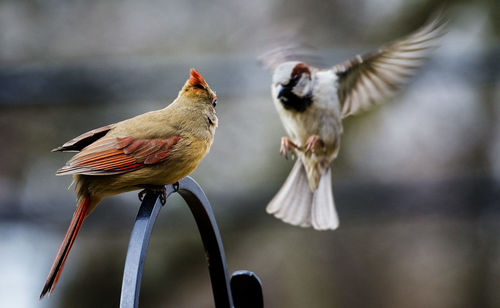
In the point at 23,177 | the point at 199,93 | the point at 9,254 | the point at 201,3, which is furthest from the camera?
the point at 201,3

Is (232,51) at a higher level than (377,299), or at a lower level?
higher

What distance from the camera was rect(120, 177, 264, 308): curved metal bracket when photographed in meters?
1.45

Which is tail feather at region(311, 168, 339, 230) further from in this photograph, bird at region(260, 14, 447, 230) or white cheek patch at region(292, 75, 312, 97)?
white cheek patch at region(292, 75, 312, 97)

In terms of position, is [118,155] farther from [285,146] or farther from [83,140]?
[285,146]

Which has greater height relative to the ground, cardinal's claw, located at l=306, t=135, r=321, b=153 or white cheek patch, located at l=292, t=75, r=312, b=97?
white cheek patch, located at l=292, t=75, r=312, b=97

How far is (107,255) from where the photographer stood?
205 inches

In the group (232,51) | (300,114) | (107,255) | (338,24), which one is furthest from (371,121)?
(107,255)

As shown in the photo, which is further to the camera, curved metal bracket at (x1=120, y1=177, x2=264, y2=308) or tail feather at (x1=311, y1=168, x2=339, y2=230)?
tail feather at (x1=311, y1=168, x2=339, y2=230)

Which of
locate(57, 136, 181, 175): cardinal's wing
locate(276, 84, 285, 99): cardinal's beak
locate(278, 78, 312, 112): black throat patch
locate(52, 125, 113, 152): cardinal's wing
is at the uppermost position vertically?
locate(276, 84, 285, 99): cardinal's beak

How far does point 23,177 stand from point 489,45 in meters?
3.97

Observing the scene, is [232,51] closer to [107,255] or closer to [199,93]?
[107,255]

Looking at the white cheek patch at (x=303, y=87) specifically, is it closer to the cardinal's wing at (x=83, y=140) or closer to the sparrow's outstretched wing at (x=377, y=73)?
the sparrow's outstretched wing at (x=377, y=73)

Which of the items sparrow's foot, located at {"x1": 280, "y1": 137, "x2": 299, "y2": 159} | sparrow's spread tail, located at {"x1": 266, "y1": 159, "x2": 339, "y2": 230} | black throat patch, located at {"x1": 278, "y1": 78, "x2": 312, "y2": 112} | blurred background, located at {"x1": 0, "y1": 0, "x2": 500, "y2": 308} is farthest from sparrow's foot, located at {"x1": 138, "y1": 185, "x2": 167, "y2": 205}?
blurred background, located at {"x1": 0, "y1": 0, "x2": 500, "y2": 308}

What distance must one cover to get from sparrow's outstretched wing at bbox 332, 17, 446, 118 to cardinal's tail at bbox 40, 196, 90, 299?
1.71 m
